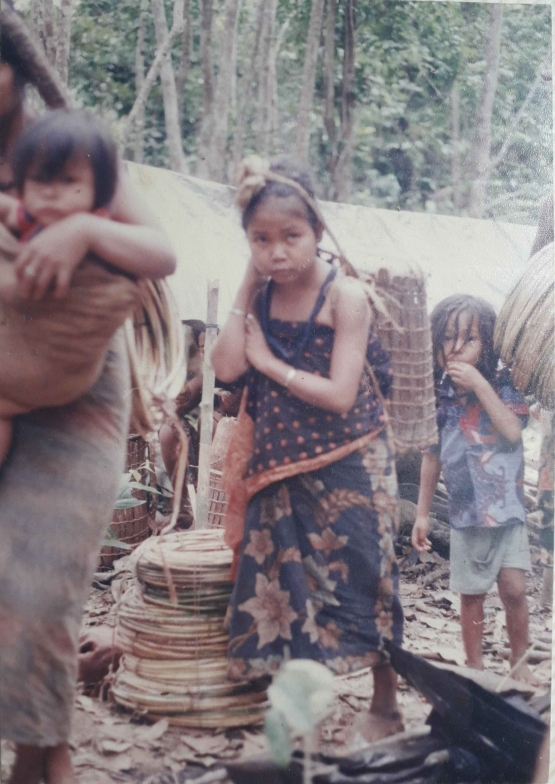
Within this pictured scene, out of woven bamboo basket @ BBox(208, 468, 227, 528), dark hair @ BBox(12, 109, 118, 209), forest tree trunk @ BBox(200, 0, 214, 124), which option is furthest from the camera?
woven bamboo basket @ BBox(208, 468, 227, 528)

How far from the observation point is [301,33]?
192 cm

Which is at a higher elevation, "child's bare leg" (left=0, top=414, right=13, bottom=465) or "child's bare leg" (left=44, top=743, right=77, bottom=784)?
"child's bare leg" (left=0, top=414, right=13, bottom=465)

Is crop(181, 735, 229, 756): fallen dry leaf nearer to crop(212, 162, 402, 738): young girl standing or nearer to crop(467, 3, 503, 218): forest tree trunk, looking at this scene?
crop(212, 162, 402, 738): young girl standing

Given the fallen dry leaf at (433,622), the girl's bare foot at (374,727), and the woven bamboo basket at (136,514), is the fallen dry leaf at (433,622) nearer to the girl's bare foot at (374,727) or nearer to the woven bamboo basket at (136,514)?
the girl's bare foot at (374,727)

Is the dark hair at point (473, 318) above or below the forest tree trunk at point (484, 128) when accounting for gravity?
below

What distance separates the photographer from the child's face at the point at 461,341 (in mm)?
2000

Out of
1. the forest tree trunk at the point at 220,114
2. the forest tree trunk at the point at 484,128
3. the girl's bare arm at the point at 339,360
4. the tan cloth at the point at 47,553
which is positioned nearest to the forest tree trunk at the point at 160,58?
the forest tree trunk at the point at 220,114

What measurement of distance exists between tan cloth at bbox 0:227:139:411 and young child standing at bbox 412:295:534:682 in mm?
892

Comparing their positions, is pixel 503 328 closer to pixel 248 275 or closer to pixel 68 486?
pixel 248 275

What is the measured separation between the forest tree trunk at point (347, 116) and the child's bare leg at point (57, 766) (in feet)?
4.73

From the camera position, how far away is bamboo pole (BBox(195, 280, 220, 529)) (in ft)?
6.02

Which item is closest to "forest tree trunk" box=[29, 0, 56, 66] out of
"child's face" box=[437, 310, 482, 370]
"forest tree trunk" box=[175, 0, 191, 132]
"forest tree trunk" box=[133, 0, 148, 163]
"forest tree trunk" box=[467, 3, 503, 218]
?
"forest tree trunk" box=[133, 0, 148, 163]

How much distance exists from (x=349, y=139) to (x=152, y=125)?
51 cm

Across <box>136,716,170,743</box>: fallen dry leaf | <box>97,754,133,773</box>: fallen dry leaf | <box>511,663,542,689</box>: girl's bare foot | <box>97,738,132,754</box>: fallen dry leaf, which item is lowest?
<box>97,754,133,773</box>: fallen dry leaf
